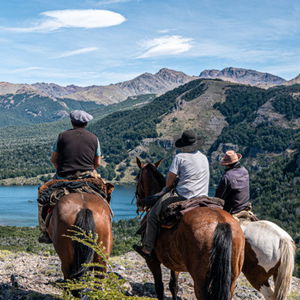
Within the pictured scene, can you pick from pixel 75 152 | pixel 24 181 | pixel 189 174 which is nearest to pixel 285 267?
pixel 189 174

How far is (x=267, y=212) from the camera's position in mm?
108125

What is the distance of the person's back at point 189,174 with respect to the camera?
7.32m

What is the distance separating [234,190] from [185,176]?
5.42 ft

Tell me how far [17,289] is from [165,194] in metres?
4.05

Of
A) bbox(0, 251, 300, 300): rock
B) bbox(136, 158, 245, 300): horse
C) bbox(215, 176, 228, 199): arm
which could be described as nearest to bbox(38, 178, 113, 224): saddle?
bbox(0, 251, 300, 300): rock

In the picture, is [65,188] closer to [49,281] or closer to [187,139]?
[187,139]

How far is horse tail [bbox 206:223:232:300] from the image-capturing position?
19.3 feet

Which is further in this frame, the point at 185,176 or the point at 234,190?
the point at 234,190

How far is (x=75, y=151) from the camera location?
7.93 metres

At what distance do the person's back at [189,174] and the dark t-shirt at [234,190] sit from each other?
1159 millimetres

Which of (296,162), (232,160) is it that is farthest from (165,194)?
(296,162)

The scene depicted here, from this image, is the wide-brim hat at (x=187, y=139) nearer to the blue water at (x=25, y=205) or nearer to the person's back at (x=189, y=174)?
the person's back at (x=189, y=174)

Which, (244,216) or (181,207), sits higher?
(181,207)

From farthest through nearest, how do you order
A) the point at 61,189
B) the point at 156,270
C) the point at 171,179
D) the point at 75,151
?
1. the point at 156,270
2. the point at 75,151
3. the point at 61,189
4. the point at 171,179
